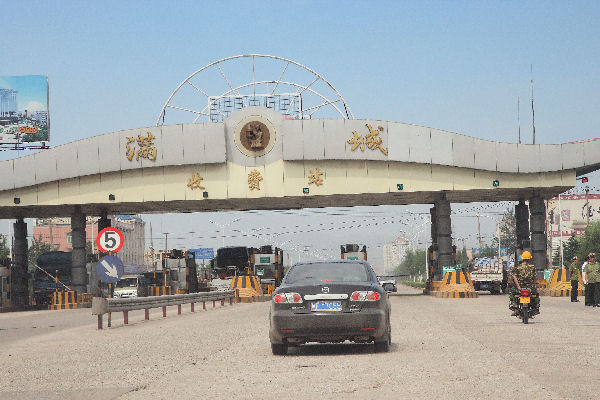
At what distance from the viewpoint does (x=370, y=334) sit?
13.1 meters

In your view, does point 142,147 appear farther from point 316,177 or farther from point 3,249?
point 3,249

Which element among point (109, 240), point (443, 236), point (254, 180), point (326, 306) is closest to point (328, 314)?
point (326, 306)

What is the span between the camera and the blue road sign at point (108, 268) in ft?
75.4

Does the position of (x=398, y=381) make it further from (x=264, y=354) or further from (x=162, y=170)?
(x=162, y=170)

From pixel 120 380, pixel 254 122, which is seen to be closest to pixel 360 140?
pixel 254 122

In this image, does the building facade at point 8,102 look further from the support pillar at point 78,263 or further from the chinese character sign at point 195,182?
the chinese character sign at point 195,182

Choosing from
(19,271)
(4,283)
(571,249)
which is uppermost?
(19,271)

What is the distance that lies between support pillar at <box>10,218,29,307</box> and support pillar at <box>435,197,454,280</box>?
22.3 m

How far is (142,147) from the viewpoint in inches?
1811

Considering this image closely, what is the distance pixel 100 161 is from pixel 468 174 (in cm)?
1805

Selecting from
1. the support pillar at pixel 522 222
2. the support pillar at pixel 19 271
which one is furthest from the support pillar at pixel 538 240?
the support pillar at pixel 19 271

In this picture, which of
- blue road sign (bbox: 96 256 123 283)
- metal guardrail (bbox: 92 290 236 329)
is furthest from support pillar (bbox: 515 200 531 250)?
blue road sign (bbox: 96 256 123 283)

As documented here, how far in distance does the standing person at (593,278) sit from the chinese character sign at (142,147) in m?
23.0

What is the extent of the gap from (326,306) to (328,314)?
0.40ft
